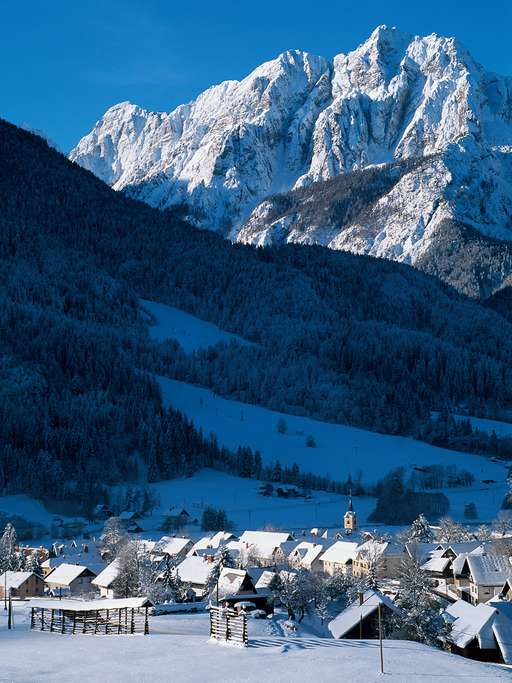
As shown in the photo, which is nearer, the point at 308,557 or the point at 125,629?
the point at 125,629

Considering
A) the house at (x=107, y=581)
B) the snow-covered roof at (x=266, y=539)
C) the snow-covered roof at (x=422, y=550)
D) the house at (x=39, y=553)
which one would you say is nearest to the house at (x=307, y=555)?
the snow-covered roof at (x=266, y=539)

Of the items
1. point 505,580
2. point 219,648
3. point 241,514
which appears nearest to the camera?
point 219,648

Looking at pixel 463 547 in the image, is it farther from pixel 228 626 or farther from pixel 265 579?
pixel 228 626

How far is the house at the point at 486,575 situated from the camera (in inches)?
3237

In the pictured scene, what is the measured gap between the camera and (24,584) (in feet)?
291

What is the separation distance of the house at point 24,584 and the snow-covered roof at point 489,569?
37.4m

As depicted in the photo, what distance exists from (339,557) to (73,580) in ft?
97.4

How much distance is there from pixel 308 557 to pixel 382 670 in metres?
74.5

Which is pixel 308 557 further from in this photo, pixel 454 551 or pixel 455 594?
pixel 455 594

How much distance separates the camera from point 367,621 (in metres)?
61.0

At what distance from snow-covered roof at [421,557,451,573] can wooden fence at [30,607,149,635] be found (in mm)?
43176

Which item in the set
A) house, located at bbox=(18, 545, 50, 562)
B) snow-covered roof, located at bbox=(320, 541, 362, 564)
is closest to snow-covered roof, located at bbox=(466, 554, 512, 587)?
snow-covered roof, located at bbox=(320, 541, 362, 564)

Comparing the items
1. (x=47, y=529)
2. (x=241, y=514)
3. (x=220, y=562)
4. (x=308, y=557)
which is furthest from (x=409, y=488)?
(x=220, y=562)

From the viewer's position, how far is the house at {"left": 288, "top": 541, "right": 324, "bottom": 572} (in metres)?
112
